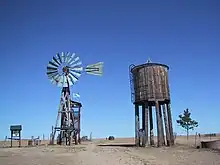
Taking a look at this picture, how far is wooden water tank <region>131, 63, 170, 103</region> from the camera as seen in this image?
39.3 m

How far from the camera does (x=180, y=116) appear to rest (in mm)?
78562

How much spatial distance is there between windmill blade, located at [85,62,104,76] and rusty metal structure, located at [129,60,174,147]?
815 cm

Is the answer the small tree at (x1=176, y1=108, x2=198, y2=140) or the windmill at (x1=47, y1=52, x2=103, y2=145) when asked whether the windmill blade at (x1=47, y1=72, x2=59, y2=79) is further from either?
the small tree at (x1=176, y1=108, x2=198, y2=140)

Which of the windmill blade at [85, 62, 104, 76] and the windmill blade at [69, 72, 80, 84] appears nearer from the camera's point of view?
the windmill blade at [69, 72, 80, 84]

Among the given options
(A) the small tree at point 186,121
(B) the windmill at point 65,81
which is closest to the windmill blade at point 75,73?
(B) the windmill at point 65,81

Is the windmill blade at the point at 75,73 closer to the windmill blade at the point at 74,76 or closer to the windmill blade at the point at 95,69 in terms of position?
the windmill blade at the point at 74,76

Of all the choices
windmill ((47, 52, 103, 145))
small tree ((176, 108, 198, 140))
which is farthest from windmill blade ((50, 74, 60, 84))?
small tree ((176, 108, 198, 140))

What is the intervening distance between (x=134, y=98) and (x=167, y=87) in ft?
14.3

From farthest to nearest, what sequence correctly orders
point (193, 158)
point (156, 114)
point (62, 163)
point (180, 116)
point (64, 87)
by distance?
point (180, 116)
point (64, 87)
point (156, 114)
point (193, 158)
point (62, 163)

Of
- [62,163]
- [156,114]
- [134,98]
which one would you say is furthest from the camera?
[134,98]

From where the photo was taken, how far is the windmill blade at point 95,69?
159 ft

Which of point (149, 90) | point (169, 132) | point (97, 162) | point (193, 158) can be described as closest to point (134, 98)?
point (149, 90)

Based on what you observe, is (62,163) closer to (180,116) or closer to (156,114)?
(156,114)

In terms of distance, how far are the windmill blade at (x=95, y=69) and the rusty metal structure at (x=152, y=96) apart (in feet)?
26.7
